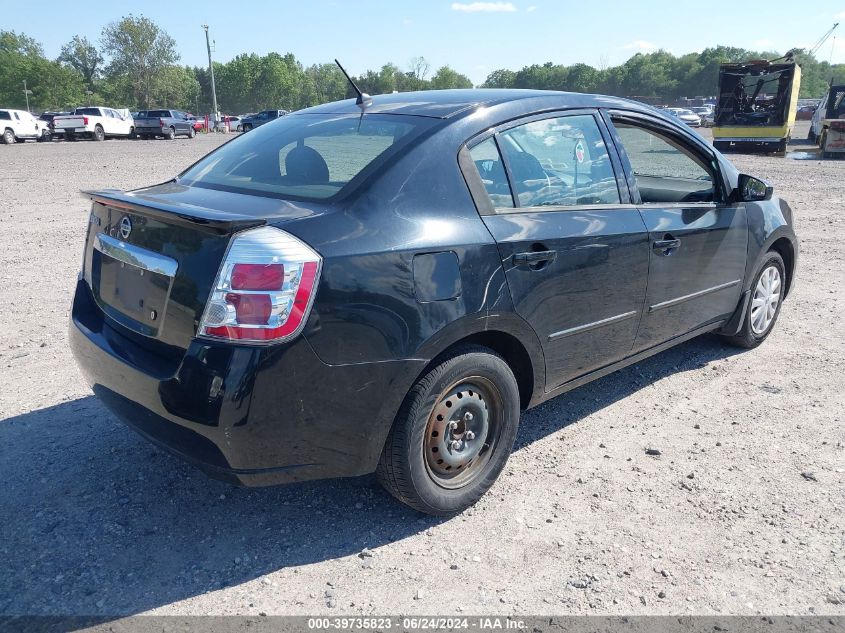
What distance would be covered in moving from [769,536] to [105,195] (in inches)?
127

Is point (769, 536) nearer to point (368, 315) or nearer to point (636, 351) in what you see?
point (636, 351)

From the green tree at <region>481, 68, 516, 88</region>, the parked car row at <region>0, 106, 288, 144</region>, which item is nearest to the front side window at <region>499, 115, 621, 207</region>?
the parked car row at <region>0, 106, 288, 144</region>

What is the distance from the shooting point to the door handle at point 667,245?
3800mm

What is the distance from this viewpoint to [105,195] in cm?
304

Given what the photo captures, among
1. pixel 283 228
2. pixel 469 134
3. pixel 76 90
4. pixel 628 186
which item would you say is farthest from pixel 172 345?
pixel 76 90

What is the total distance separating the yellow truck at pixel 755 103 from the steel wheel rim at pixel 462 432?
26.1 metres

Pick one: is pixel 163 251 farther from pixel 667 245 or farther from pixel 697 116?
pixel 697 116

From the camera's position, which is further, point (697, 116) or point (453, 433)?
point (697, 116)

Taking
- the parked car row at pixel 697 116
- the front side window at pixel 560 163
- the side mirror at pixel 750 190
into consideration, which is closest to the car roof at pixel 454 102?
the front side window at pixel 560 163

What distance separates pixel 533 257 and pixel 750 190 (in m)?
2.33

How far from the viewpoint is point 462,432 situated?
3094mm

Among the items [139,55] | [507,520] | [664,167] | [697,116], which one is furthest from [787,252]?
[139,55]

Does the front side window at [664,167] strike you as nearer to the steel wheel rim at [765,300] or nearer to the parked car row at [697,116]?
the steel wheel rim at [765,300]

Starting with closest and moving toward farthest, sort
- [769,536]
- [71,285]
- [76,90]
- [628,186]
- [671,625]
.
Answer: [671,625], [769,536], [628,186], [71,285], [76,90]
